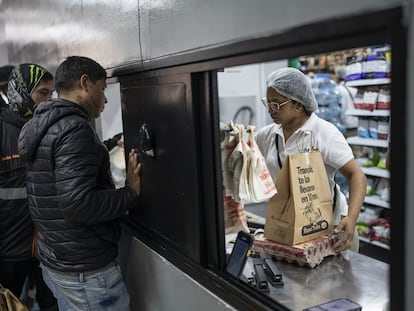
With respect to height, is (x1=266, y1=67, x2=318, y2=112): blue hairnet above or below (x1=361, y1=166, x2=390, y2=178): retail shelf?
above

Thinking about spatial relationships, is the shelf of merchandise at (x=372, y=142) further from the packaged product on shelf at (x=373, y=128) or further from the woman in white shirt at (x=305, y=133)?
the woman in white shirt at (x=305, y=133)

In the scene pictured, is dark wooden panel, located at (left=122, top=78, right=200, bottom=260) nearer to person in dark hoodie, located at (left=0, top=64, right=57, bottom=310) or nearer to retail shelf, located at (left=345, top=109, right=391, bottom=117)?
person in dark hoodie, located at (left=0, top=64, right=57, bottom=310)

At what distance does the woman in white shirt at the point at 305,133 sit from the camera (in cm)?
213

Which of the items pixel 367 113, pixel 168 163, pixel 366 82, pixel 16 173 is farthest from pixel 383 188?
pixel 16 173

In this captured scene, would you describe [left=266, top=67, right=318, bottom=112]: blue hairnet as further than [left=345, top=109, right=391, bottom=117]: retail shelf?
No

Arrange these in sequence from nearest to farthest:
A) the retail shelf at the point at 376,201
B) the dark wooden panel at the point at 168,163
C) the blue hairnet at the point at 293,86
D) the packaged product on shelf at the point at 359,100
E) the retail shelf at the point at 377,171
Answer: the dark wooden panel at the point at 168,163 < the blue hairnet at the point at 293,86 < the retail shelf at the point at 377,171 < the retail shelf at the point at 376,201 < the packaged product on shelf at the point at 359,100

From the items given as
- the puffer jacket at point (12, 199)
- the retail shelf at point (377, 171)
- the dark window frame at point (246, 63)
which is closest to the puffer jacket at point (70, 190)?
the dark window frame at point (246, 63)

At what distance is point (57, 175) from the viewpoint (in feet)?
6.19

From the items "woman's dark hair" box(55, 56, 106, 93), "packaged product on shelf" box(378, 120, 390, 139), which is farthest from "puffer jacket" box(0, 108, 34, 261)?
"packaged product on shelf" box(378, 120, 390, 139)

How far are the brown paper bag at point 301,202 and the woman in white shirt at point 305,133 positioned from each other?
141mm

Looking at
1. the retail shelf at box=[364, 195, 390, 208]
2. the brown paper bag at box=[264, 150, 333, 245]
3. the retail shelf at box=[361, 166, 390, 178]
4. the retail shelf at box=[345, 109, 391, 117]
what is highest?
the retail shelf at box=[345, 109, 391, 117]

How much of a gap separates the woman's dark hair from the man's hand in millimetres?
455

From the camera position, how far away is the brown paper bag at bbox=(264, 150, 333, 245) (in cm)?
191

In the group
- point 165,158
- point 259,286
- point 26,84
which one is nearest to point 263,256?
point 259,286
